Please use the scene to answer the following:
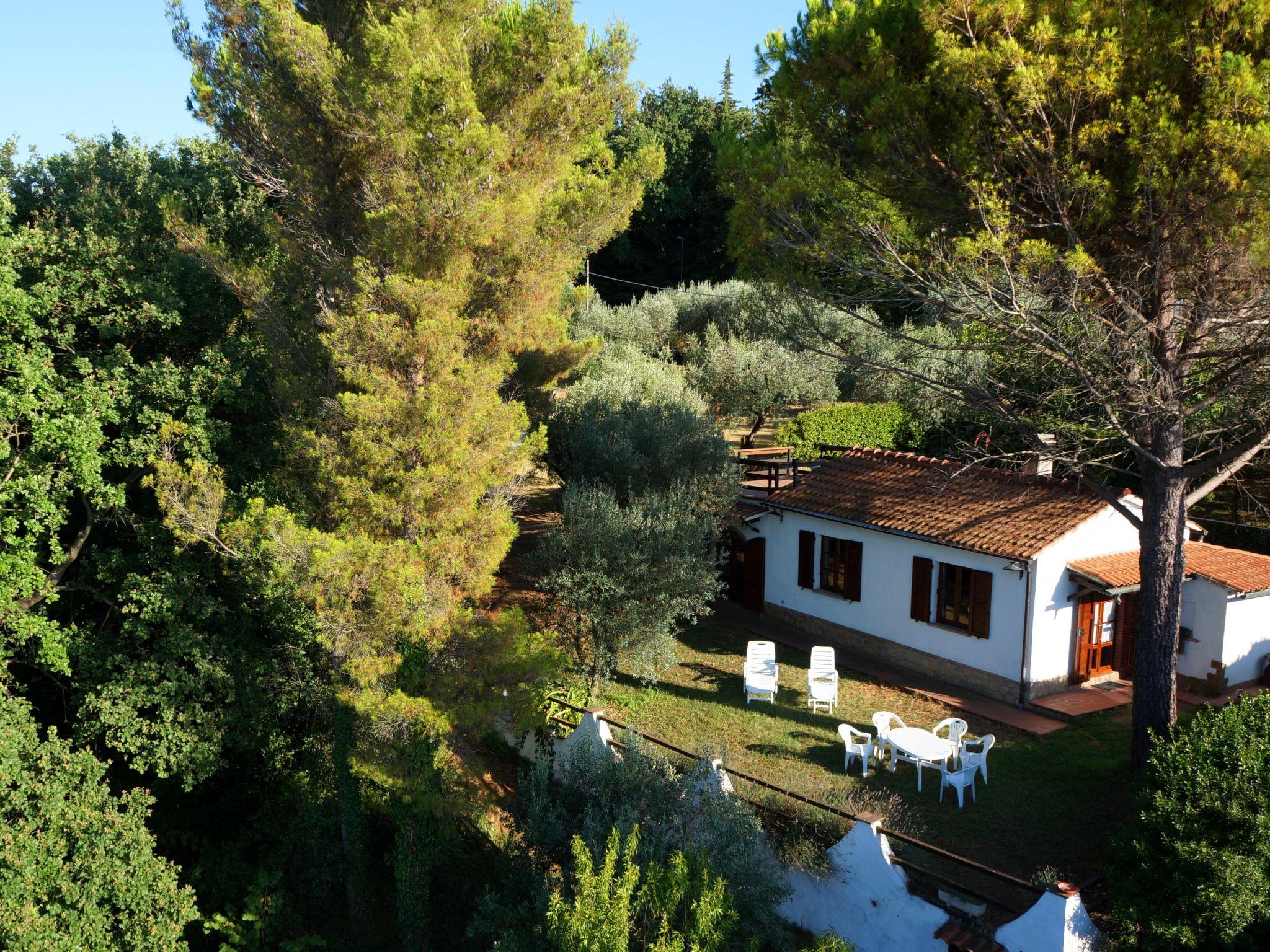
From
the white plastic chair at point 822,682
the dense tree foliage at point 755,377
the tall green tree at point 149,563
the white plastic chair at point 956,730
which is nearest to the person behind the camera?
the white plastic chair at point 956,730

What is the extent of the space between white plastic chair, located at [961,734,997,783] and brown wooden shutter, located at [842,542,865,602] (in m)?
5.16

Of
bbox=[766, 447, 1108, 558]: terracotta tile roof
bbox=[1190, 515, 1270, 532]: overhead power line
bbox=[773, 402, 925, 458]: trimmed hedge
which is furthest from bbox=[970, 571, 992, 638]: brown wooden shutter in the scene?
bbox=[773, 402, 925, 458]: trimmed hedge

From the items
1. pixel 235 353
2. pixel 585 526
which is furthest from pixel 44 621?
pixel 585 526

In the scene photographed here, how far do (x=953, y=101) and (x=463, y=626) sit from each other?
8653 millimetres

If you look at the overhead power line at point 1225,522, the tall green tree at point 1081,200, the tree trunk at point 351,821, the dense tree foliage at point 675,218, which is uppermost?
the dense tree foliage at point 675,218

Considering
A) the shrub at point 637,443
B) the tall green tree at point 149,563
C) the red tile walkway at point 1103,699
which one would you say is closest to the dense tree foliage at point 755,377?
the shrub at point 637,443

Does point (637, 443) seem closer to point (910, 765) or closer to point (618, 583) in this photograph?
point (618, 583)

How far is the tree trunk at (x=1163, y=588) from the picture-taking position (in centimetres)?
1034

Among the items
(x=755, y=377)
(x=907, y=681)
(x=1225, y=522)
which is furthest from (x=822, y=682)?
(x=755, y=377)

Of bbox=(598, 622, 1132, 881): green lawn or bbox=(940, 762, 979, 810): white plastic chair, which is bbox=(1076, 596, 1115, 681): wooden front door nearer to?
bbox=(598, 622, 1132, 881): green lawn

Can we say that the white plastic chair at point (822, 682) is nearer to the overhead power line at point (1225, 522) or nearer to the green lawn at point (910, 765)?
Result: the green lawn at point (910, 765)

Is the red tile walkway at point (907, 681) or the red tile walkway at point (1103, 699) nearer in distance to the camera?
the red tile walkway at point (907, 681)

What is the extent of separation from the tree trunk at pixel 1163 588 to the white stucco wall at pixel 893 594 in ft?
10.8

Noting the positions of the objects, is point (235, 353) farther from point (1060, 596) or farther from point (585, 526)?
point (1060, 596)
